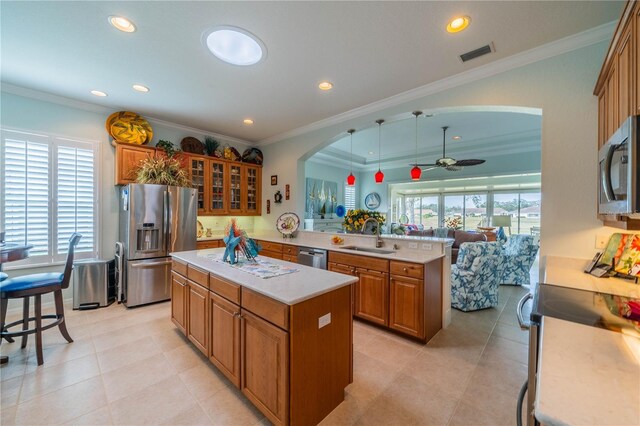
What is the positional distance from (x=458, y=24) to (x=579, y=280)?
2.19 meters

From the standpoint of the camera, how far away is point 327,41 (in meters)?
2.33

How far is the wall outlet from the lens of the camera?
2100 millimetres

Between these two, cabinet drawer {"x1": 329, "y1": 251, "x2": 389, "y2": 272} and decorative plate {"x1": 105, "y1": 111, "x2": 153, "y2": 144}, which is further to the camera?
decorative plate {"x1": 105, "y1": 111, "x2": 153, "y2": 144}

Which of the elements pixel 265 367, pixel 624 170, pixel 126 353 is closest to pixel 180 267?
pixel 126 353

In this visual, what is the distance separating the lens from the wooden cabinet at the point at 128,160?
3.93 metres

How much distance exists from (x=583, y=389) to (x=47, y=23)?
12.9 feet

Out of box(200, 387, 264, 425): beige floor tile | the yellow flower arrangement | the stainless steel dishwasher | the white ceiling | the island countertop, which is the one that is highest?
the white ceiling

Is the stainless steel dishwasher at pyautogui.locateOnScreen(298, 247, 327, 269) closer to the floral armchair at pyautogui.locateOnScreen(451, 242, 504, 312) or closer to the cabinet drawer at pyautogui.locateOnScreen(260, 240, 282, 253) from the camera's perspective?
the cabinet drawer at pyautogui.locateOnScreen(260, 240, 282, 253)

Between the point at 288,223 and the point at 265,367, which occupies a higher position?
the point at 288,223

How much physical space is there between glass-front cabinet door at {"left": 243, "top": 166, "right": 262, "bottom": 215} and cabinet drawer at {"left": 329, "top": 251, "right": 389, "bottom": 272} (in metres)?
2.71

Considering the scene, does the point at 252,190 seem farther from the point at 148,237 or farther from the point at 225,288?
the point at 225,288

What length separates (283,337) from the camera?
152cm

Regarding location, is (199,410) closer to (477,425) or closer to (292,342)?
(292,342)

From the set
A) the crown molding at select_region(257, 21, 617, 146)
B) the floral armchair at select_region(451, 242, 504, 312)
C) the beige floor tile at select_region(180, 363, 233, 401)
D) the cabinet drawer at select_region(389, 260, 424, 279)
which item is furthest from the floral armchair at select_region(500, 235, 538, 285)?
the beige floor tile at select_region(180, 363, 233, 401)
